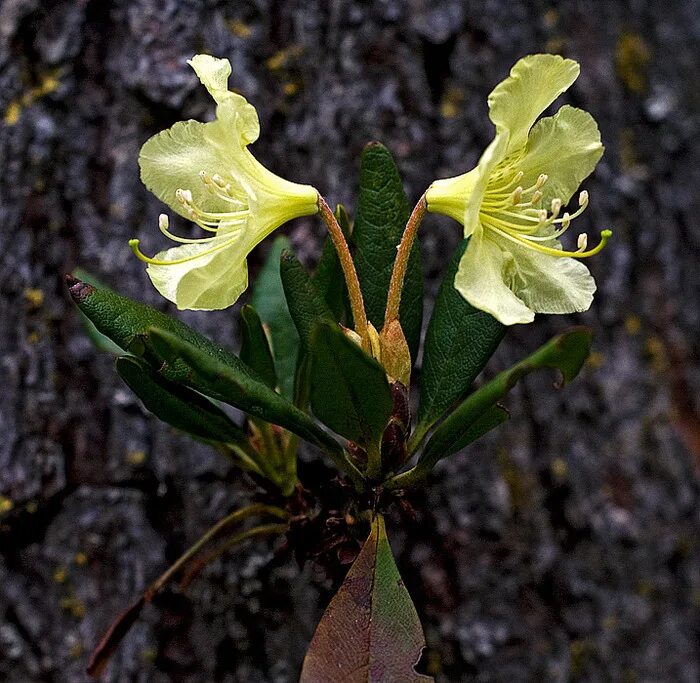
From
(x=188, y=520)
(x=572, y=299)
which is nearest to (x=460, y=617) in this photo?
(x=188, y=520)

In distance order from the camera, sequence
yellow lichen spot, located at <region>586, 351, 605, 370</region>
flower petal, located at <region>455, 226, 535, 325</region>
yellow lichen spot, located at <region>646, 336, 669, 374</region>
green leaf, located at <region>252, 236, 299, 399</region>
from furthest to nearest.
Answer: yellow lichen spot, located at <region>646, 336, 669, 374</region>
yellow lichen spot, located at <region>586, 351, 605, 370</region>
green leaf, located at <region>252, 236, 299, 399</region>
flower petal, located at <region>455, 226, 535, 325</region>

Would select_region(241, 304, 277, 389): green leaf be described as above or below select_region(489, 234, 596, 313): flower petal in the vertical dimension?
below

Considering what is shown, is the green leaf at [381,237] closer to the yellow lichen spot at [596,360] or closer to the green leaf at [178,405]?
the green leaf at [178,405]

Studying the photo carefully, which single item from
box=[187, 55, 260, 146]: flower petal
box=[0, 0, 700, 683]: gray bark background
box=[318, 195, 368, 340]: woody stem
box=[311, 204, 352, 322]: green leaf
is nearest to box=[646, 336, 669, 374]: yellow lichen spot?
box=[0, 0, 700, 683]: gray bark background

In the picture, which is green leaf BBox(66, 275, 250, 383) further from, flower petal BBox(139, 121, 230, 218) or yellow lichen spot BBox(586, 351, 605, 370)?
yellow lichen spot BBox(586, 351, 605, 370)

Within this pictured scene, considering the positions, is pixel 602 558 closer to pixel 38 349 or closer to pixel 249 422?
pixel 249 422

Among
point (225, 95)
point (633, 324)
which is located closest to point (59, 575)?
point (225, 95)

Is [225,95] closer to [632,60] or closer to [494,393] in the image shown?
[494,393]
